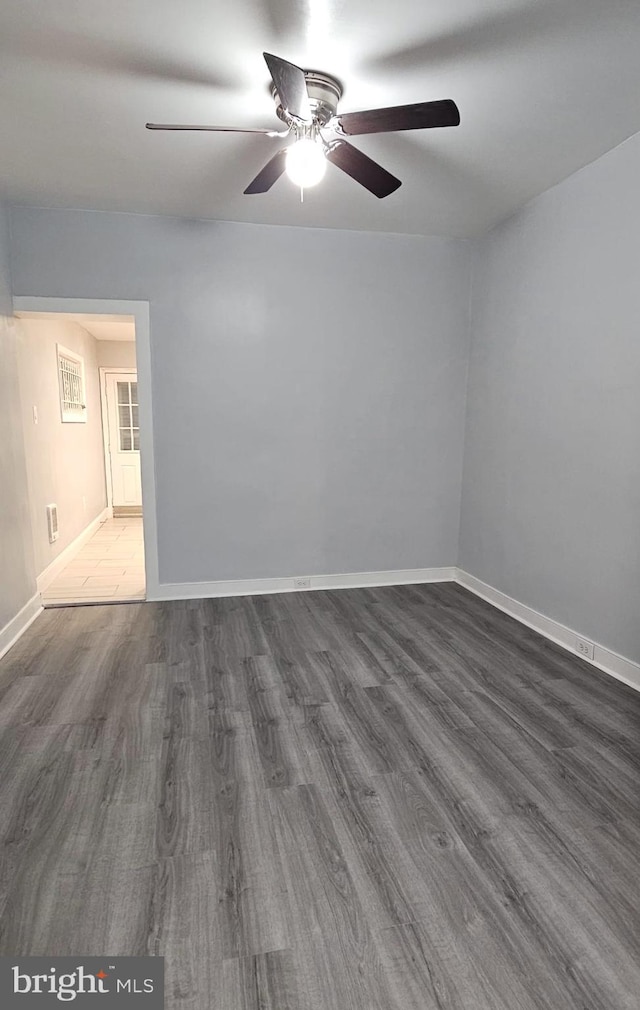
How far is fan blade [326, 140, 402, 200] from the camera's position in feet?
6.81

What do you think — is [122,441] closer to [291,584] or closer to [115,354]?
[115,354]

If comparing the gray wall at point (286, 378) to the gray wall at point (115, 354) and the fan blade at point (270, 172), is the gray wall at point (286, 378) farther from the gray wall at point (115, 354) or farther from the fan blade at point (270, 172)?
the gray wall at point (115, 354)

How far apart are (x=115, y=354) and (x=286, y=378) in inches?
165

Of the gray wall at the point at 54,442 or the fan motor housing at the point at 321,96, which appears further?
the gray wall at the point at 54,442

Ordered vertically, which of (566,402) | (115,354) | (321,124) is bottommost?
(566,402)

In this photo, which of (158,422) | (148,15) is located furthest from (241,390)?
(148,15)

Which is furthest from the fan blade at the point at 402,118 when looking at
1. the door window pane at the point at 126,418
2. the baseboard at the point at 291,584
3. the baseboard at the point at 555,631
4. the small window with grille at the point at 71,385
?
the door window pane at the point at 126,418

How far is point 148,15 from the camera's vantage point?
1.69 m

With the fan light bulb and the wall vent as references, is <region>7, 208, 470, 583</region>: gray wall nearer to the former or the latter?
the wall vent

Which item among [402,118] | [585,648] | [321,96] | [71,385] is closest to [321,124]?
[321,96]

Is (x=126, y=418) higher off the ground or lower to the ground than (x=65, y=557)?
higher

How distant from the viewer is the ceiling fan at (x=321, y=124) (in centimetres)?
170

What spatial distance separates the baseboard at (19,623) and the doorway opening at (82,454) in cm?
19

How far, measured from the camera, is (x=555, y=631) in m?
3.14
